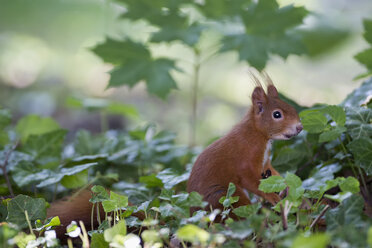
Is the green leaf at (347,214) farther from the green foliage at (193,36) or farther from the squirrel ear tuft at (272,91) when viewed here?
the green foliage at (193,36)

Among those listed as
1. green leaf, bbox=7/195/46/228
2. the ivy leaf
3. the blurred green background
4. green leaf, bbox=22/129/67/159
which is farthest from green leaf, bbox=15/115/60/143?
the blurred green background

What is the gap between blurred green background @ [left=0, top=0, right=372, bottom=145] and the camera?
461cm

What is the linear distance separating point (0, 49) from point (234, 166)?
186 inches

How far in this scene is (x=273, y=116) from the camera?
1.43m

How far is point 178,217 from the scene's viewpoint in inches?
47.8

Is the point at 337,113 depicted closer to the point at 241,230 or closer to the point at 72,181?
the point at 241,230

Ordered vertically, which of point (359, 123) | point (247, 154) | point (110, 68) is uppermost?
point (110, 68)

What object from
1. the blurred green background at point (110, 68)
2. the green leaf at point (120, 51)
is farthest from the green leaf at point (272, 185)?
the blurred green background at point (110, 68)

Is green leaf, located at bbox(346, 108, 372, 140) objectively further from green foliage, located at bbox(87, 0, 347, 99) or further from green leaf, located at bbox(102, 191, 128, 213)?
green leaf, located at bbox(102, 191, 128, 213)

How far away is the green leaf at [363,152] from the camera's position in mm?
1438

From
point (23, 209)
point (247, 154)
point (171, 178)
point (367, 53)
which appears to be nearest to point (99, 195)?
point (23, 209)

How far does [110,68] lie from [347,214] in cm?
417

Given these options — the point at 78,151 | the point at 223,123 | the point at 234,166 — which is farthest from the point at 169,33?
the point at 223,123

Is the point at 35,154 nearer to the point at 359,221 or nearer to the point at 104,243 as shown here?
the point at 104,243
